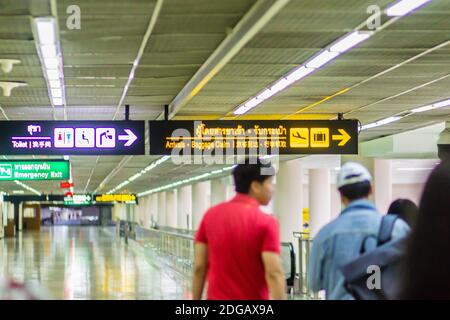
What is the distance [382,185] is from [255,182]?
64.0ft

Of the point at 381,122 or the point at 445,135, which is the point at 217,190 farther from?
the point at 381,122

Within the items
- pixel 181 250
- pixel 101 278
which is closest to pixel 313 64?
pixel 101 278

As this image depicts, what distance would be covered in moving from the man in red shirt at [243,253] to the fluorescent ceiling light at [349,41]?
453 centimetres

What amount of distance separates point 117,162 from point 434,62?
20.6m

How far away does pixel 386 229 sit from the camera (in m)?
3.90

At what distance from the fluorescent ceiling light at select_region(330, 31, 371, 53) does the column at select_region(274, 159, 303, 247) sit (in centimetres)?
1863

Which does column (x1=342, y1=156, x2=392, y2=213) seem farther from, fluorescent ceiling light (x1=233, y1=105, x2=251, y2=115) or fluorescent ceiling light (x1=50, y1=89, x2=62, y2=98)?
fluorescent ceiling light (x1=50, y1=89, x2=62, y2=98)

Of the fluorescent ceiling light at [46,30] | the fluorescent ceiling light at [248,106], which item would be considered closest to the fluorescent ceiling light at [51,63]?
the fluorescent ceiling light at [46,30]

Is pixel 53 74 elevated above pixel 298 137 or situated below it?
above

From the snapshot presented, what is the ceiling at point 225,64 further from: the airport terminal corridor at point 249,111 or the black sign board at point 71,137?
the black sign board at point 71,137

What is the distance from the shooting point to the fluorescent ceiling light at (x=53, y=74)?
11.2 m

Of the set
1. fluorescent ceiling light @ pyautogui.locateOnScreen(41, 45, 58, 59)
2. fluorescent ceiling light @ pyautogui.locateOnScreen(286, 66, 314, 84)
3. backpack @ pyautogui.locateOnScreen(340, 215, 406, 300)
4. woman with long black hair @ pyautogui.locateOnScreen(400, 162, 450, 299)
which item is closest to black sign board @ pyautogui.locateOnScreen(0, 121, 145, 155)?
fluorescent ceiling light @ pyautogui.locateOnScreen(286, 66, 314, 84)
